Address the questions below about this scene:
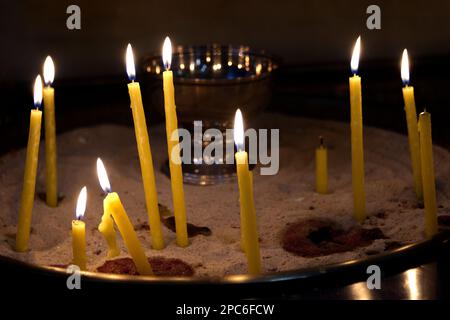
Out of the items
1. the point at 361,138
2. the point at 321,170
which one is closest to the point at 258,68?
the point at 321,170

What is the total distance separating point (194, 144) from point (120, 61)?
62 cm

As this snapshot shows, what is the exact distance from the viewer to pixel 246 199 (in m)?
1.03

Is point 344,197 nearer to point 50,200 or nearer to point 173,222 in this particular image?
point 173,222

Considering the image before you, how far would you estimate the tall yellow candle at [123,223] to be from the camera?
1.04 meters

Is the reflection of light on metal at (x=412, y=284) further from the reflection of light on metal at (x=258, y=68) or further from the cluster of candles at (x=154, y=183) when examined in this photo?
the reflection of light on metal at (x=258, y=68)

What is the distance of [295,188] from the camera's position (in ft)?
4.95

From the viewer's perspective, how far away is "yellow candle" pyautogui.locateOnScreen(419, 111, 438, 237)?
1.16 metres

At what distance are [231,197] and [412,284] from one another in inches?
20.0

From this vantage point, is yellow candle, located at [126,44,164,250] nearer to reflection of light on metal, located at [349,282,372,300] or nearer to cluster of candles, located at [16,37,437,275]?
cluster of candles, located at [16,37,437,275]

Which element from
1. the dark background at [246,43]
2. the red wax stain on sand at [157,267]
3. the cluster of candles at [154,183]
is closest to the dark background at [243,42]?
the dark background at [246,43]

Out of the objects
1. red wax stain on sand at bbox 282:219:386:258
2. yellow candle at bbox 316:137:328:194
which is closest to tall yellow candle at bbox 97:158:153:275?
red wax stain on sand at bbox 282:219:386:258

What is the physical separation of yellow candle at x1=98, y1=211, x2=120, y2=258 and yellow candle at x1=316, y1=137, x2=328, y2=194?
1.43ft

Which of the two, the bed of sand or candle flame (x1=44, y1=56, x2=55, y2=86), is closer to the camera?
the bed of sand
